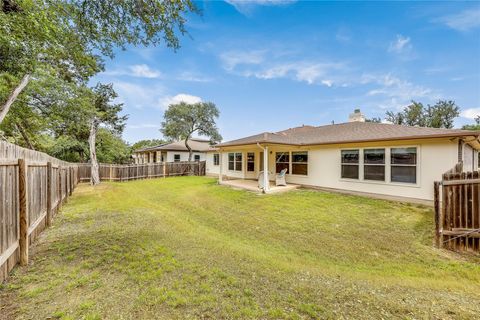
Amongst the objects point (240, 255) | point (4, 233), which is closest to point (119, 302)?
point (4, 233)

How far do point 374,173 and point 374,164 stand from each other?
0.41 m

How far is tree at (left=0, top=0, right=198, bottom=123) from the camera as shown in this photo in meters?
4.20

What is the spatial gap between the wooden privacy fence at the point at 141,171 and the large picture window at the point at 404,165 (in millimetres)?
17167

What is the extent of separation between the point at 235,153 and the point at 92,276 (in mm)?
14645

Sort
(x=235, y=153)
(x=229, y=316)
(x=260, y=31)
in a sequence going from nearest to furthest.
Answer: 1. (x=229, y=316)
2. (x=260, y=31)
3. (x=235, y=153)

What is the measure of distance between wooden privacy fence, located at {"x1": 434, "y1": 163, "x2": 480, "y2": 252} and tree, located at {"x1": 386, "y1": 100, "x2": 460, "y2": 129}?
3099 centimetres

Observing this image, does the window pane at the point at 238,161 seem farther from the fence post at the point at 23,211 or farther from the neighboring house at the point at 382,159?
the fence post at the point at 23,211

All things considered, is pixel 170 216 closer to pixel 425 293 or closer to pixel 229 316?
pixel 229 316

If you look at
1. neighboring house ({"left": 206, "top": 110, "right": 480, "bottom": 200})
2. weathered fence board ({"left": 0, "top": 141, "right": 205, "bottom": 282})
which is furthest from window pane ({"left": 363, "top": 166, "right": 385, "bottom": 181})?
weathered fence board ({"left": 0, "top": 141, "right": 205, "bottom": 282})

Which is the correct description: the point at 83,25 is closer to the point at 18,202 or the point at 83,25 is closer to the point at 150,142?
the point at 18,202

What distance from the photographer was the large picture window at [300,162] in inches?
483

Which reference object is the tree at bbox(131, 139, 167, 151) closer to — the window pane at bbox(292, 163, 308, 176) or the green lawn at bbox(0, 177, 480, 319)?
the window pane at bbox(292, 163, 308, 176)

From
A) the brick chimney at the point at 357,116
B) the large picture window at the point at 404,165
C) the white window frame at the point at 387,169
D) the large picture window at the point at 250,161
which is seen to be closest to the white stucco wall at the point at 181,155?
the large picture window at the point at 250,161

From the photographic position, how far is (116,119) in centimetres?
2180
